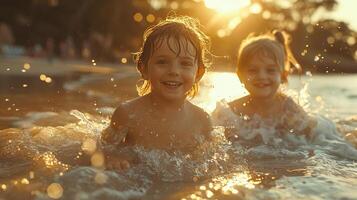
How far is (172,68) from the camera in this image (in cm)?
398

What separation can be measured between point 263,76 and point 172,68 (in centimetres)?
181

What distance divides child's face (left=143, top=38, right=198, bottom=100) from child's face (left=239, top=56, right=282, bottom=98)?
1623mm

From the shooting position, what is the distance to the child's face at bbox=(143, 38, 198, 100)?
13.1ft

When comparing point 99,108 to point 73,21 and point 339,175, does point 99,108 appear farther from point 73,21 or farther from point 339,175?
point 73,21

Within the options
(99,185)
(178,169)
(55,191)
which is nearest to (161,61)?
(178,169)

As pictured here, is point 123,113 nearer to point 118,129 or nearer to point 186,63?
point 118,129

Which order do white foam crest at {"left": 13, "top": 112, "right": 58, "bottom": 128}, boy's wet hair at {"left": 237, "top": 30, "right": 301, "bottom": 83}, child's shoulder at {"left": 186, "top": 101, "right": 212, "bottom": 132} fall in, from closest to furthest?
child's shoulder at {"left": 186, "top": 101, "right": 212, "bottom": 132} → white foam crest at {"left": 13, "top": 112, "right": 58, "bottom": 128} → boy's wet hair at {"left": 237, "top": 30, "right": 301, "bottom": 83}

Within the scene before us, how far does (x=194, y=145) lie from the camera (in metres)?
4.15

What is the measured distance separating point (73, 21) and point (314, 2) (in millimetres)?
43830

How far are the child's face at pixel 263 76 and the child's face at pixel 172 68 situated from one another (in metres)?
1.62

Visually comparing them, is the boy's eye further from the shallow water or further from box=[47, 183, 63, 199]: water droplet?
box=[47, 183, 63, 199]: water droplet

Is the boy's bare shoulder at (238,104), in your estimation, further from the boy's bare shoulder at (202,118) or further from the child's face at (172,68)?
the child's face at (172,68)

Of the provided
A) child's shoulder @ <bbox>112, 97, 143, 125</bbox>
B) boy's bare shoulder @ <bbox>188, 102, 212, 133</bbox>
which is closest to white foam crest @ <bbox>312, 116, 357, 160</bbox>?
boy's bare shoulder @ <bbox>188, 102, 212, 133</bbox>

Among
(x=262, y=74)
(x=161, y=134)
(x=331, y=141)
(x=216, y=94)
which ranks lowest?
(x=331, y=141)
